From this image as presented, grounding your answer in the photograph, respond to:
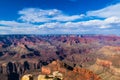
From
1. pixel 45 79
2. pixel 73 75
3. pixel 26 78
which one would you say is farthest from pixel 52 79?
pixel 73 75

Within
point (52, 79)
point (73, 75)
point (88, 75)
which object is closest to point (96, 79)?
point (88, 75)

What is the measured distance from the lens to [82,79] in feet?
592

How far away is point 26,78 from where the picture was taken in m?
69.4

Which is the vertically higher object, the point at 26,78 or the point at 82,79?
the point at 26,78

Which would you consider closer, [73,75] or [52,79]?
[52,79]

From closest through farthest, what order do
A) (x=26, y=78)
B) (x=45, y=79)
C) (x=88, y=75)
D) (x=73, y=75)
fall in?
(x=26, y=78) < (x=45, y=79) < (x=73, y=75) < (x=88, y=75)

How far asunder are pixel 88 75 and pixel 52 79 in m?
118

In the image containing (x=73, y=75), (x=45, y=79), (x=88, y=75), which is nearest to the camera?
(x=45, y=79)

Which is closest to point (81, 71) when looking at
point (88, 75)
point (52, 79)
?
point (88, 75)

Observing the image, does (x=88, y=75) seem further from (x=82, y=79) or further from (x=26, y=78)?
(x=26, y=78)

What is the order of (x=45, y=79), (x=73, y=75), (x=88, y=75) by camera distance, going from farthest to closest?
(x=88, y=75)
(x=73, y=75)
(x=45, y=79)

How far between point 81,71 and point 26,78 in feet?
427

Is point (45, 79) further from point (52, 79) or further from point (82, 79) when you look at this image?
point (82, 79)

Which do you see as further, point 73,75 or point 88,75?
point 88,75
